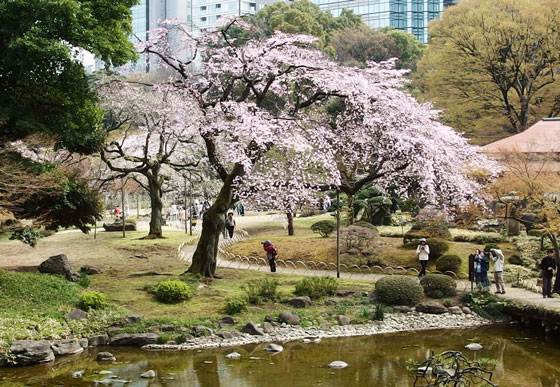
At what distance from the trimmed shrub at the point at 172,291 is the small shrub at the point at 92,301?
1702 millimetres

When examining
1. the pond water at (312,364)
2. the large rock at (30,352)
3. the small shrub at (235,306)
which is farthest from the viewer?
the small shrub at (235,306)

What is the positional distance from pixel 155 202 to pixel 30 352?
60.1 ft

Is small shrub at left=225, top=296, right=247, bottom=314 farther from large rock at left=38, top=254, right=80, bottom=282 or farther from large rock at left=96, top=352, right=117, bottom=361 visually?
large rock at left=38, top=254, right=80, bottom=282

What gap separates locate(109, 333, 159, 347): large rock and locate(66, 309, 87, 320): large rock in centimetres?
123

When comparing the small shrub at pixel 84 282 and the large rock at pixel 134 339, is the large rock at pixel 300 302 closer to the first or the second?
the large rock at pixel 134 339

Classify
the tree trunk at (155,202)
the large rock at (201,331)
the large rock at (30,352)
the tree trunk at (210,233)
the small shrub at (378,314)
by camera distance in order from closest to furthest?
the large rock at (30,352) → the large rock at (201,331) → the small shrub at (378,314) → the tree trunk at (210,233) → the tree trunk at (155,202)

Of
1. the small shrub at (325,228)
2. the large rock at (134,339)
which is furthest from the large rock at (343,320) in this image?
the small shrub at (325,228)

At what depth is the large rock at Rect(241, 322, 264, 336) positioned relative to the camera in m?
18.0

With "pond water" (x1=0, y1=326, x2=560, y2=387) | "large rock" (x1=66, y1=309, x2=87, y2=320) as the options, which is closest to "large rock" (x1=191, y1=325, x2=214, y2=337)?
"pond water" (x1=0, y1=326, x2=560, y2=387)

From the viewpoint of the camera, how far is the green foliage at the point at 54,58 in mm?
18438

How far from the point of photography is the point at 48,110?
20.5 meters

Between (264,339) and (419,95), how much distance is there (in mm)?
30057

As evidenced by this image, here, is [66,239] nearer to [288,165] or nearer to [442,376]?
[288,165]

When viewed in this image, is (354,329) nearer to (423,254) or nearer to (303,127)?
(423,254)
